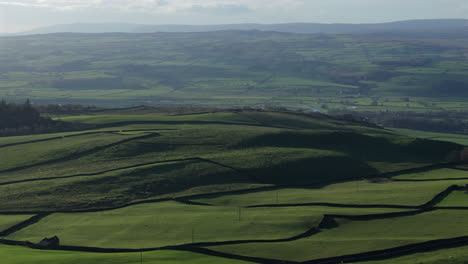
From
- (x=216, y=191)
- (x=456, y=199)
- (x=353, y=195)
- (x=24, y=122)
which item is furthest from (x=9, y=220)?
(x=24, y=122)

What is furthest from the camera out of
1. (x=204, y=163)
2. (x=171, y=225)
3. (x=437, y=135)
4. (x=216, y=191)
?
(x=437, y=135)

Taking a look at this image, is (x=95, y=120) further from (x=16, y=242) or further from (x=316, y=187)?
(x=16, y=242)

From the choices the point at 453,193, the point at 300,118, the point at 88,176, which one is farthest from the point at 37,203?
the point at 300,118

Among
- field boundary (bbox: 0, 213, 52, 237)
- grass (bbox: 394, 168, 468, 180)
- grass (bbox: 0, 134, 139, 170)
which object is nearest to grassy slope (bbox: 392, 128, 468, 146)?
grass (bbox: 394, 168, 468, 180)

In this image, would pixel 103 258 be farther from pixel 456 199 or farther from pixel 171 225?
pixel 456 199

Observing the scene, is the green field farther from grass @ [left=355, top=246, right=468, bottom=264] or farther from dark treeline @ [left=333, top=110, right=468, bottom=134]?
dark treeline @ [left=333, top=110, right=468, bottom=134]

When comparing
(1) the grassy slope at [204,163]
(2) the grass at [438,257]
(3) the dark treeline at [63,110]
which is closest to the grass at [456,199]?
(2) the grass at [438,257]
